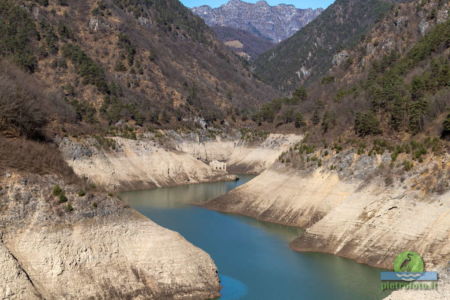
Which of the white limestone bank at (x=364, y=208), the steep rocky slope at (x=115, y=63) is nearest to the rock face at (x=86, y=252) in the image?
the white limestone bank at (x=364, y=208)

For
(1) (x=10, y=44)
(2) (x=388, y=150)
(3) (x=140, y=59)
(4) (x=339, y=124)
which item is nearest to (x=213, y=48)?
(3) (x=140, y=59)

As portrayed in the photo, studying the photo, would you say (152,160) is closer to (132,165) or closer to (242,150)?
(132,165)

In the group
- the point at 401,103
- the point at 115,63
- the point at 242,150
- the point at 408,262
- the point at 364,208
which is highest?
the point at 115,63

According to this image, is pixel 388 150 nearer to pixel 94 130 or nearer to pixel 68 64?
pixel 94 130

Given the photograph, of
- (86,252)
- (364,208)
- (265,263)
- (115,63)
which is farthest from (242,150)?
(86,252)

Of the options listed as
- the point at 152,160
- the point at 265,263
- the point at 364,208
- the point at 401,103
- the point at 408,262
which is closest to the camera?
the point at 408,262

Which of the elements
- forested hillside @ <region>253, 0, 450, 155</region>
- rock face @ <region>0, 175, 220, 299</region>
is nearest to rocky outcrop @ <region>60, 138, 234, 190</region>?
forested hillside @ <region>253, 0, 450, 155</region>

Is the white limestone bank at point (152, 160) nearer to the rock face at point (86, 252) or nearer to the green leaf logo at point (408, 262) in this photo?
Answer: the rock face at point (86, 252)

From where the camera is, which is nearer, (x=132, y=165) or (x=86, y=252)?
(x=86, y=252)

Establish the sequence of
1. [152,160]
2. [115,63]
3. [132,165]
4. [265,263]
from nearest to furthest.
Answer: [265,263] < [132,165] < [152,160] < [115,63]
